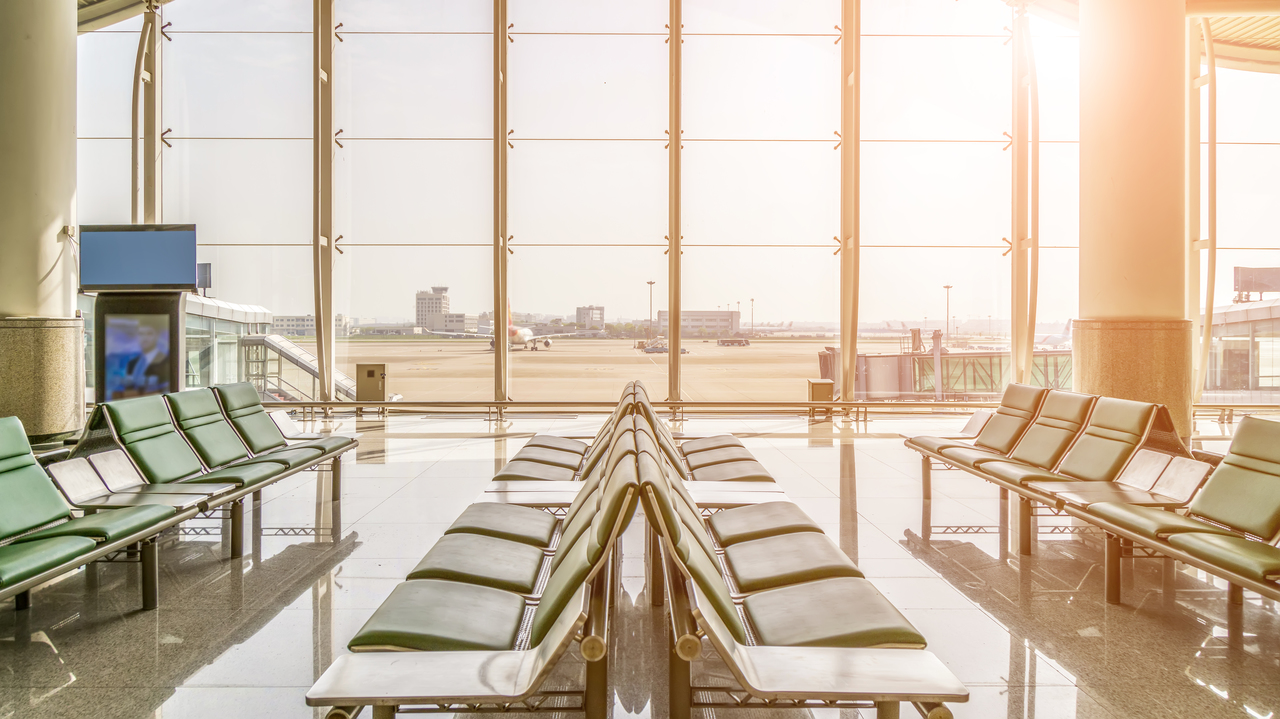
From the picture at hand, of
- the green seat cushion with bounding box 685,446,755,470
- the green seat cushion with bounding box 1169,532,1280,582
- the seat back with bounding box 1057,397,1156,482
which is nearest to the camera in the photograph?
the green seat cushion with bounding box 1169,532,1280,582

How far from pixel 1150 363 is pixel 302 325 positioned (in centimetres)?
938

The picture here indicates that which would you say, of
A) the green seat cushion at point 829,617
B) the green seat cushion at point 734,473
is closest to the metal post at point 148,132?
the green seat cushion at point 734,473

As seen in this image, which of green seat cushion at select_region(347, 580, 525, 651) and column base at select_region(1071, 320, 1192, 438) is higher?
column base at select_region(1071, 320, 1192, 438)

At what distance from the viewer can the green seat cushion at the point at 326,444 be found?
4.94 m

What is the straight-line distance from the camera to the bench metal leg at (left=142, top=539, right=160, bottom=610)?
3.05 meters

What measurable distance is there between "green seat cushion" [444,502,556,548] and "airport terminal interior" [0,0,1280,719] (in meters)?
0.02

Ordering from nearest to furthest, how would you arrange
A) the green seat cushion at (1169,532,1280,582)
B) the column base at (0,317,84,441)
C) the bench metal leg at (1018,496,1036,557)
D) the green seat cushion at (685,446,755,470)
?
the green seat cushion at (1169,532,1280,582) → the bench metal leg at (1018,496,1036,557) → the green seat cushion at (685,446,755,470) → the column base at (0,317,84,441)

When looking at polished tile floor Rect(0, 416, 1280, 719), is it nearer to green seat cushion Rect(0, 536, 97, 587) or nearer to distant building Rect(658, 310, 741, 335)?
green seat cushion Rect(0, 536, 97, 587)

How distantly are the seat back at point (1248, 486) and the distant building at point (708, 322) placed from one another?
6.35m

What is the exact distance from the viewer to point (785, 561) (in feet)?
8.11

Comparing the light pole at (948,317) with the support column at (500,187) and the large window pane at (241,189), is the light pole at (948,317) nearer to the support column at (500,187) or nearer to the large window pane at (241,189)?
the support column at (500,187)

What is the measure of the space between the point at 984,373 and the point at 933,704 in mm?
9933

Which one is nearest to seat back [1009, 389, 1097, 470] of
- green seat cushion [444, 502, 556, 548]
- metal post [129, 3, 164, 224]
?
green seat cushion [444, 502, 556, 548]

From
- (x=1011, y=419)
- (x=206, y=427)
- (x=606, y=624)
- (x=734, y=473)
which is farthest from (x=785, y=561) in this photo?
(x=206, y=427)
